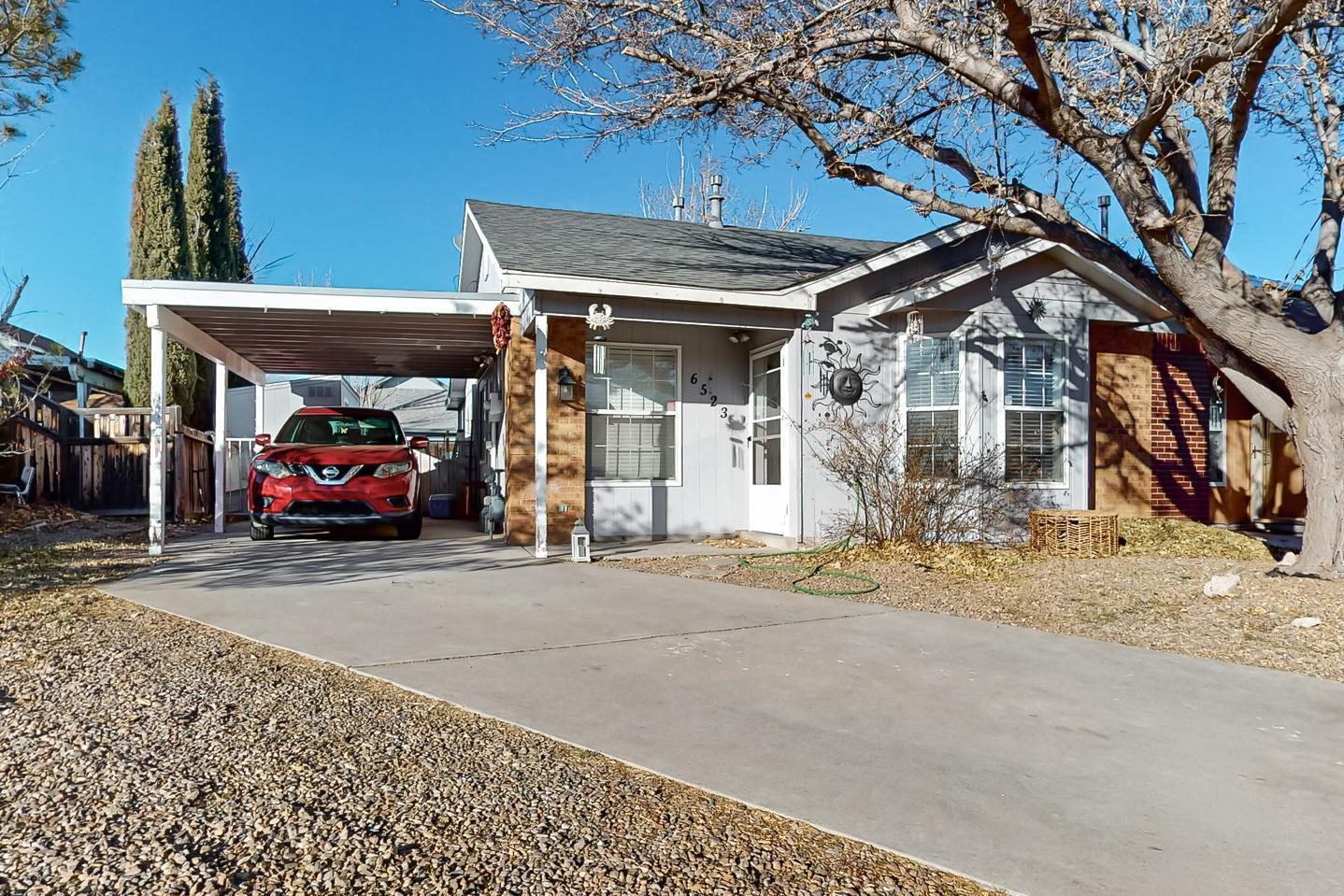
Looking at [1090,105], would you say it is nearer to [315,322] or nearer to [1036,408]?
[1036,408]

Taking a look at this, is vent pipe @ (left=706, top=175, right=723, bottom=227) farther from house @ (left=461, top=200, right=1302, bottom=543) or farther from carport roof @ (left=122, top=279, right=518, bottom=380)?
carport roof @ (left=122, top=279, right=518, bottom=380)

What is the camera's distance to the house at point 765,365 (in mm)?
8805

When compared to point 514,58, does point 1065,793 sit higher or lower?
lower

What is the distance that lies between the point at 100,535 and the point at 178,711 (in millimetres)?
8091

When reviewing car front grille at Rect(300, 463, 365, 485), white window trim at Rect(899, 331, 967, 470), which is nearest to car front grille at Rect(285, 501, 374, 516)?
car front grille at Rect(300, 463, 365, 485)

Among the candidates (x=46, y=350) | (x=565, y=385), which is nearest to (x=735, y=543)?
(x=565, y=385)

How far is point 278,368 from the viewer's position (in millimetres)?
13664

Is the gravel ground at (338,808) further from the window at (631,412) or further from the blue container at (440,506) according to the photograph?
the blue container at (440,506)

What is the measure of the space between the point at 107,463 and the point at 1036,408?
43.5ft

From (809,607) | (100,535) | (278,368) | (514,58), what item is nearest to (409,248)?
(278,368)

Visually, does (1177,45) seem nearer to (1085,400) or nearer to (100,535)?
(1085,400)

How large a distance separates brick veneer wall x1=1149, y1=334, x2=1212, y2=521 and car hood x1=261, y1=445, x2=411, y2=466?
9222 millimetres

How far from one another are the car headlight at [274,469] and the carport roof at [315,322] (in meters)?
1.62

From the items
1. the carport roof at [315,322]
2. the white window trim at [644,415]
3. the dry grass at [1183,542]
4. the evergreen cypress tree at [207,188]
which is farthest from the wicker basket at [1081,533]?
the evergreen cypress tree at [207,188]
